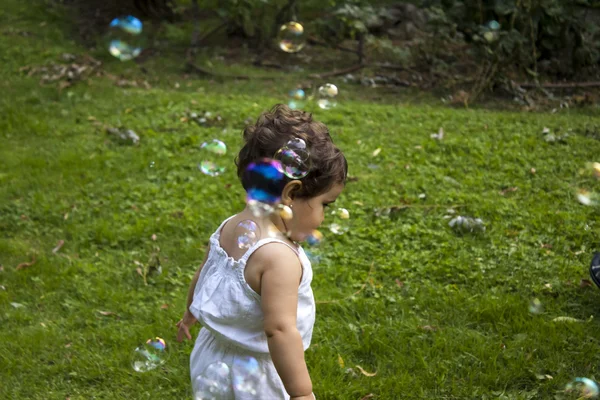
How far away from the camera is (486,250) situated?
3.88 m

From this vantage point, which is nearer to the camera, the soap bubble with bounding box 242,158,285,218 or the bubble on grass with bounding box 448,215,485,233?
the soap bubble with bounding box 242,158,285,218

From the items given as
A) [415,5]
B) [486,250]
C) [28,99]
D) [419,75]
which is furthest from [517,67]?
[28,99]

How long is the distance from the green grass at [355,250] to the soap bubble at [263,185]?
3.86 ft

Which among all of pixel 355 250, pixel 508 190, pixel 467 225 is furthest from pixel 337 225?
pixel 508 190

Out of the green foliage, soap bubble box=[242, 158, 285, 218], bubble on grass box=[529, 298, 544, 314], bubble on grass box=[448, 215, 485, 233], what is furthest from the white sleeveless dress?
the green foliage

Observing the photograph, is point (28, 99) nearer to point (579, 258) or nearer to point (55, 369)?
point (55, 369)

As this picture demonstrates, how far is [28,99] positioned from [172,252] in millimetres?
3869

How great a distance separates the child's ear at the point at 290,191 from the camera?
1.98m

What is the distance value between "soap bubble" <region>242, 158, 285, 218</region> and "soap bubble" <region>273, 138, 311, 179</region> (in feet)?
0.11

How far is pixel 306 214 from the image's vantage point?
2.02 meters

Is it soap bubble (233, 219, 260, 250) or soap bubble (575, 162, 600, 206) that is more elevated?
soap bubble (233, 219, 260, 250)

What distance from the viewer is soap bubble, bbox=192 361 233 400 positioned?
2.06 metres

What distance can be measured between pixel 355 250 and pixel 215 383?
2.06 m

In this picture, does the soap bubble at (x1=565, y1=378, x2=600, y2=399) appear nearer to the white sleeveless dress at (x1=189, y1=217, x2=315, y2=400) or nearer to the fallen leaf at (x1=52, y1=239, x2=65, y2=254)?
the white sleeveless dress at (x1=189, y1=217, x2=315, y2=400)
